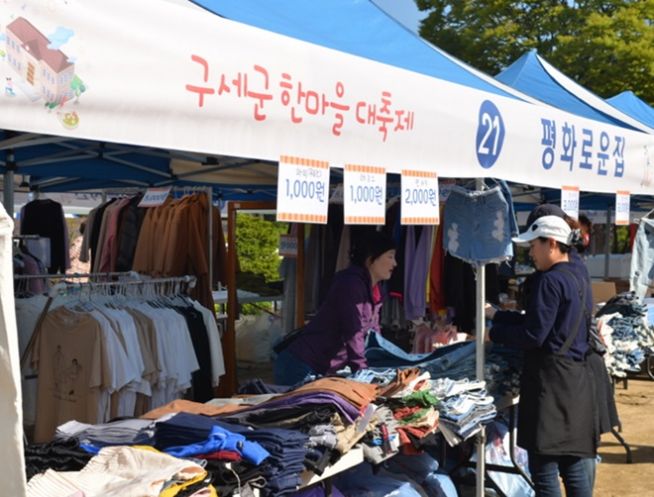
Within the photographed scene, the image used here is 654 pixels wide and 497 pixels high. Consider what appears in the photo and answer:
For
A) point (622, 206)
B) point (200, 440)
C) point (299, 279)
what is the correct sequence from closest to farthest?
1. point (200, 440)
2. point (622, 206)
3. point (299, 279)

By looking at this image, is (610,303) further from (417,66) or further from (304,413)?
(304,413)

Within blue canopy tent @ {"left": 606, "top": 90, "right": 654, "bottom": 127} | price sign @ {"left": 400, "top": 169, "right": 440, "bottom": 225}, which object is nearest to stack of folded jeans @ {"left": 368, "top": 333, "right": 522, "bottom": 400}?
price sign @ {"left": 400, "top": 169, "right": 440, "bottom": 225}

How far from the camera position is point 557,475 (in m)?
3.78

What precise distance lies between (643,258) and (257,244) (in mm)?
9480

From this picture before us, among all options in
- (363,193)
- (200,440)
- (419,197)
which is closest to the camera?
(200,440)

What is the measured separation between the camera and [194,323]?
4.84 meters

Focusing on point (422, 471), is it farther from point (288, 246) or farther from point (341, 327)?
point (288, 246)

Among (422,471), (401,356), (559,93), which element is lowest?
(422,471)

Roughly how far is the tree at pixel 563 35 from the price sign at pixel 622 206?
14406 mm

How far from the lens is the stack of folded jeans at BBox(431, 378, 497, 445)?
3.54 metres


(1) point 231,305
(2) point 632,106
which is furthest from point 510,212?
(2) point 632,106

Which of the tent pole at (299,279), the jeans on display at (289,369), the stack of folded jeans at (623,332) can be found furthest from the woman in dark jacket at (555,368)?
the tent pole at (299,279)

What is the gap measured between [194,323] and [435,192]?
1.99 meters

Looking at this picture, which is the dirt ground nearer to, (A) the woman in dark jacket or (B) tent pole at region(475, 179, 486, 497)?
(B) tent pole at region(475, 179, 486, 497)
